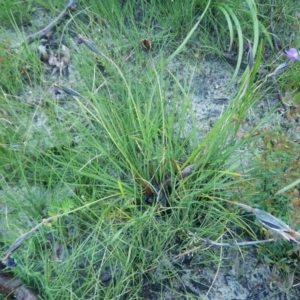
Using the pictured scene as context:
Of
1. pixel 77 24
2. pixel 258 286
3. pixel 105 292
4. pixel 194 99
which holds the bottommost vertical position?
pixel 258 286

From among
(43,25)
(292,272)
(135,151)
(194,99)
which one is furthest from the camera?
(43,25)

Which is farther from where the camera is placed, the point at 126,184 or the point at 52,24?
the point at 52,24

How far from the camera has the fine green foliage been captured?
1.44 m

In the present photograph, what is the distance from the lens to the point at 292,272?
1.42 meters

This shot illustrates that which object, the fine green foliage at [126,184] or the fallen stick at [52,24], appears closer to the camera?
the fine green foliage at [126,184]

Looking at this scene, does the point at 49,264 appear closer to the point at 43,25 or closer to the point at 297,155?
the point at 297,155

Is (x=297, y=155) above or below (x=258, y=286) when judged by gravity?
above

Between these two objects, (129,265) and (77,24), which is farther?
(77,24)

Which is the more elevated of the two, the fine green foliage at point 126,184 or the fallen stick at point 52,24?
the fallen stick at point 52,24

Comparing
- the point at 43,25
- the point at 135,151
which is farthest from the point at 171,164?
the point at 43,25

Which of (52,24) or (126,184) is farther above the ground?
(52,24)

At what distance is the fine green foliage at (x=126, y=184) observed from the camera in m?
1.44

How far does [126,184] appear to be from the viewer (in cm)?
Result: 149

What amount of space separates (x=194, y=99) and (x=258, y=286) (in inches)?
28.5
